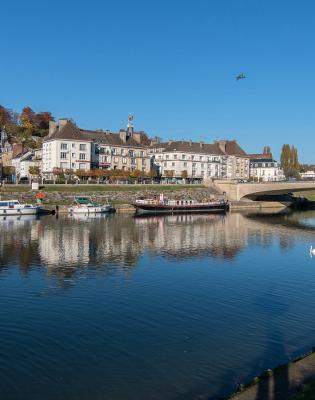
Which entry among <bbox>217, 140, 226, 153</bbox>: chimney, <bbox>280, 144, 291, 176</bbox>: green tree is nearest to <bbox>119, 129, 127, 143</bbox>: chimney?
<bbox>217, 140, 226, 153</bbox>: chimney

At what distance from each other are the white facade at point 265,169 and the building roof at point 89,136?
218ft

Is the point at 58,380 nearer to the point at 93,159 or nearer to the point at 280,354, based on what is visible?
the point at 280,354

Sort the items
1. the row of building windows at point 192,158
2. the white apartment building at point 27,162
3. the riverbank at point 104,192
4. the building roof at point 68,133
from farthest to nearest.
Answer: the row of building windows at point 192,158
the white apartment building at point 27,162
the building roof at point 68,133
the riverbank at point 104,192

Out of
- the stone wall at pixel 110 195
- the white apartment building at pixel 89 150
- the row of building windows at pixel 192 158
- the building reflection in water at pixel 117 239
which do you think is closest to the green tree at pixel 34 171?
the white apartment building at pixel 89 150

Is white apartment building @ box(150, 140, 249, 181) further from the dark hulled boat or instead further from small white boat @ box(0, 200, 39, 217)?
small white boat @ box(0, 200, 39, 217)

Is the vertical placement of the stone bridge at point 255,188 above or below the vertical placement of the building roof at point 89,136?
below

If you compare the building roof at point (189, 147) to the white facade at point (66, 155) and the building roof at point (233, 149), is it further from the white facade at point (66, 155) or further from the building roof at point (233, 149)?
the white facade at point (66, 155)

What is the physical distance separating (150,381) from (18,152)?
405ft

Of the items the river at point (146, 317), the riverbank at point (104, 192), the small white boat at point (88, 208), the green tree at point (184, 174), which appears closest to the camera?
the river at point (146, 317)

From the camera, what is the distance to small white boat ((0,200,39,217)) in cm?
7656

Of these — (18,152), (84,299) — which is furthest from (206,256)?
(18,152)

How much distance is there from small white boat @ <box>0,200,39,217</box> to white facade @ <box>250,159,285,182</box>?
114m

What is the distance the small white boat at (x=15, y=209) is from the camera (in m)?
76.6

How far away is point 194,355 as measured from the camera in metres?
18.9
